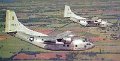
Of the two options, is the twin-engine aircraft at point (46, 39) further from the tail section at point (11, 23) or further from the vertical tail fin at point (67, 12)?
the vertical tail fin at point (67, 12)

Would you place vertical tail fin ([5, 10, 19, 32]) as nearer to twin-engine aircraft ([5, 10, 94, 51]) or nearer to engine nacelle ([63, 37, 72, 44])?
twin-engine aircraft ([5, 10, 94, 51])

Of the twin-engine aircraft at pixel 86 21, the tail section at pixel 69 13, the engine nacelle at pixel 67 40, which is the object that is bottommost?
the engine nacelle at pixel 67 40

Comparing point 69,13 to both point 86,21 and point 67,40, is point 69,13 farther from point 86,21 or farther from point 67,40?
point 67,40

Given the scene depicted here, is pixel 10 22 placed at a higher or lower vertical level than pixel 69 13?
lower

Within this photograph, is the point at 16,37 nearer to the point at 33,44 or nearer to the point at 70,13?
the point at 33,44

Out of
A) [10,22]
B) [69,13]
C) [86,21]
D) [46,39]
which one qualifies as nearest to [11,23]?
[10,22]

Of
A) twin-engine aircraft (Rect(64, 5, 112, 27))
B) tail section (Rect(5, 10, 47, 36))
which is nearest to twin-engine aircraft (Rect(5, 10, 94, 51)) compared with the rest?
tail section (Rect(5, 10, 47, 36))

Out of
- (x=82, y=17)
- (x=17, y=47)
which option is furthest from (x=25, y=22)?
(x=82, y=17)

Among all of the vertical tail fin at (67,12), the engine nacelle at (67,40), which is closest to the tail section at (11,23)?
the engine nacelle at (67,40)
